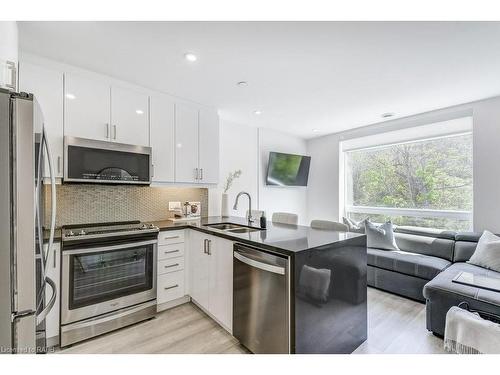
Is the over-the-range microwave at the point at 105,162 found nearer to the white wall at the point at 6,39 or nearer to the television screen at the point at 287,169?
the white wall at the point at 6,39

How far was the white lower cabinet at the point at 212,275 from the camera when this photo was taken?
81.8 inches

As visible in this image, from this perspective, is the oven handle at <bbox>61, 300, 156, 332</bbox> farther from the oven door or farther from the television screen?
the television screen

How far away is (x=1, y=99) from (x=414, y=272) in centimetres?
368

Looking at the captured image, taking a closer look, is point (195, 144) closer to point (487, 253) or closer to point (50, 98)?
point (50, 98)

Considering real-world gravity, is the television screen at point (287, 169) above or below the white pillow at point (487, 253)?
above

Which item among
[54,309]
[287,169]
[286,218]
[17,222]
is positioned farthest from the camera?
[287,169]

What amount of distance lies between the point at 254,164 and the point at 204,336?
287cm

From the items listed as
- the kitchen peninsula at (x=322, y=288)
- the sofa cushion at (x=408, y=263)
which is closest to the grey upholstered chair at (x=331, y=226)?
the kitchen peninsula at (x=322, y=288)

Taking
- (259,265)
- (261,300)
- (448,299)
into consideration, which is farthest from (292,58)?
(448,299)

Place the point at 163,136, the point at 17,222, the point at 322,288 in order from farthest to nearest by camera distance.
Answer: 1. the point at 163,136
2. the point at 322,288
3. the point at 17,222

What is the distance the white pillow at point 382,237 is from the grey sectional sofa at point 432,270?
0.31ft

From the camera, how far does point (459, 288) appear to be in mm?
2086
